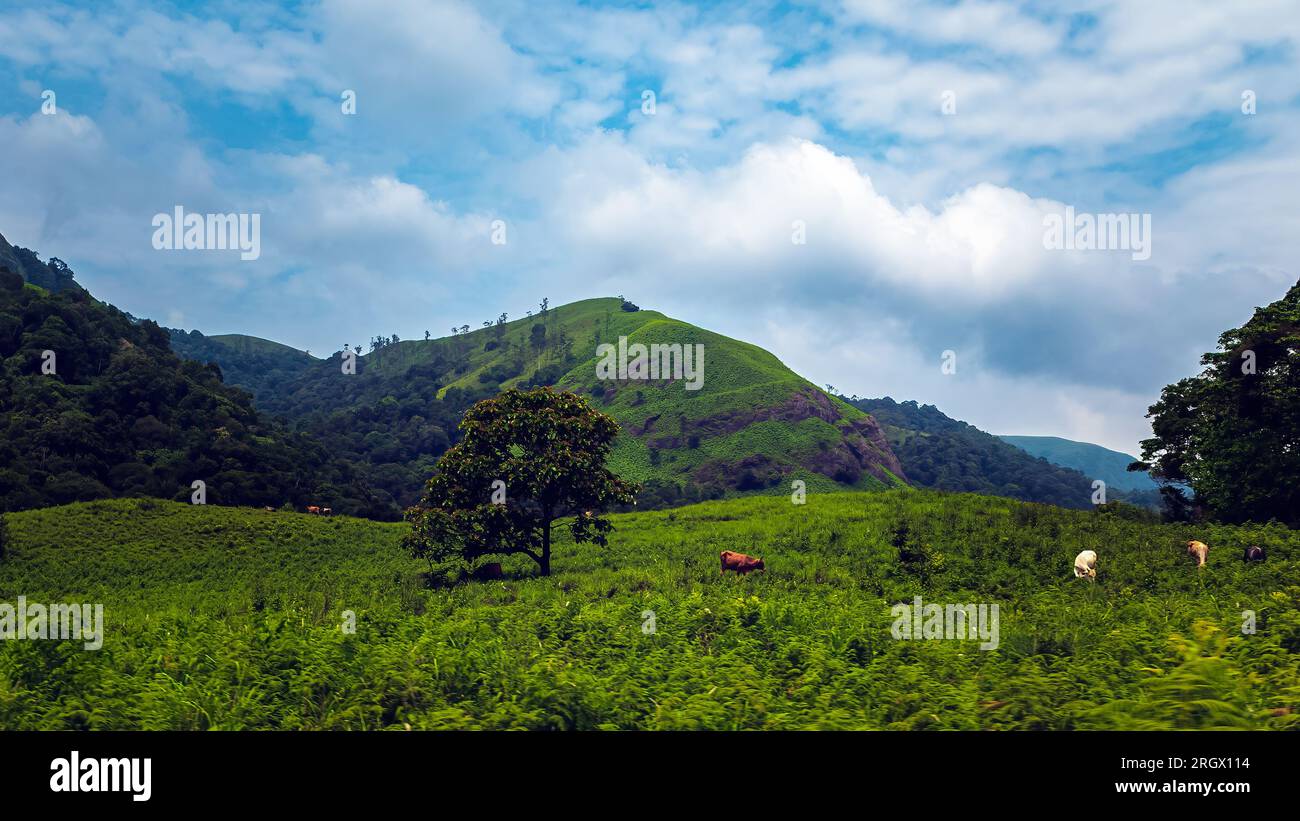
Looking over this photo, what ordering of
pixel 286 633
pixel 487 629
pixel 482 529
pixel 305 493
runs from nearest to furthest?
pixel 286 633 → pixel 487 629 → pixel 482 529 → pixel 305 493

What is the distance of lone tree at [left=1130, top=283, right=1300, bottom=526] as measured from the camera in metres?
30.4

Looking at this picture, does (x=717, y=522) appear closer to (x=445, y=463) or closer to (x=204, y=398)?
(x=445, y=463)

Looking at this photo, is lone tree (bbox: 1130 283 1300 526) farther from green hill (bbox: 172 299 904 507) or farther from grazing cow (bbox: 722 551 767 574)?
green hill (bbox: 172 299 904 507)

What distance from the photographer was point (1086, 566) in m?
22.9

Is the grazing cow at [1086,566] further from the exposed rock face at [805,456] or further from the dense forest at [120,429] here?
the exposed rock face at [805,456]

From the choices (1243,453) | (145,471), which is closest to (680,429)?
(145,471)

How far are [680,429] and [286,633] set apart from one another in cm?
13412

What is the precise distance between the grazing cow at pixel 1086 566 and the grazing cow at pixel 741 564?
33.9ft

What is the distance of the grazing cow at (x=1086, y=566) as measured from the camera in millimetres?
22766

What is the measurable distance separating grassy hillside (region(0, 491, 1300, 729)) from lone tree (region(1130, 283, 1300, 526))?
3561 millimetres

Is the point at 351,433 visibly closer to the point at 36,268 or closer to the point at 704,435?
the point at 704,435

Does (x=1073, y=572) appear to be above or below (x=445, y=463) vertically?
below

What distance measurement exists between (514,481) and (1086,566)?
21.3 m
